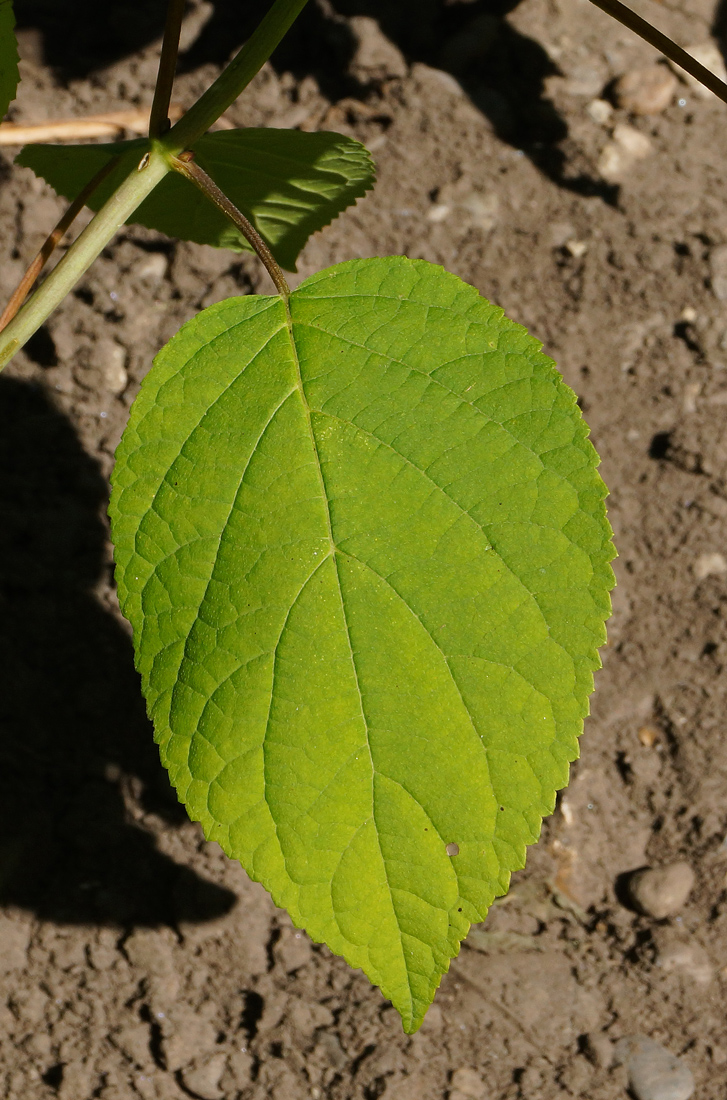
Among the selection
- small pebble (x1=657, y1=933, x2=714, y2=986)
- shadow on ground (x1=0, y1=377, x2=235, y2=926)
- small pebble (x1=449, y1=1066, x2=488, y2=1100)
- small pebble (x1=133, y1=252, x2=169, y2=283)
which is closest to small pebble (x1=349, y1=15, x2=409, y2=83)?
small pebble (x1=133, y1=252, x2=169, y2=283)

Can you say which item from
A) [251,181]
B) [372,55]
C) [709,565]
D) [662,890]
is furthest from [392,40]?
[662,890]

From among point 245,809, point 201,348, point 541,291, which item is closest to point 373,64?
point 541,291

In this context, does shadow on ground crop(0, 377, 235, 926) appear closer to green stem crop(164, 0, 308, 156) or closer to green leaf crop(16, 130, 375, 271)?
green leaf crop(16, 130, 375, 271)

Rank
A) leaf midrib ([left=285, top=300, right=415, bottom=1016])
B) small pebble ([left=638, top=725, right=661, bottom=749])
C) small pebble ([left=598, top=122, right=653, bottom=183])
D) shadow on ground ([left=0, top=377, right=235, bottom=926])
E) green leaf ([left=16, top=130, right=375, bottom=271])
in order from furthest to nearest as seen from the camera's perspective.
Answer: small pebble ([left=598, top=122, right=653, bottom=183])
small pebble ([left=638, top=725, right=661, bottom=749])
shadow on ground ([left=0, top=377, right=235, bottom=926])
green leaf ([left=16, top=130, right=375, bottom=271])
leaf midrib ([left=285, top=300, right=415, bottom=1016])

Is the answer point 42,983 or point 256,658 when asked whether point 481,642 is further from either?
point 42,983

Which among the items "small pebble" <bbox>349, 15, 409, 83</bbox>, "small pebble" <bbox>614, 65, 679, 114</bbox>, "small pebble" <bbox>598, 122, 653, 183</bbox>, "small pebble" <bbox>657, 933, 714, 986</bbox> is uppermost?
"small pebble" <bbox>614, 65, 679, 114</bbox>

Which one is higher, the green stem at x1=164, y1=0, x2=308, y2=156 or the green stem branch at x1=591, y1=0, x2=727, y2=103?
the green stem branch at x1=591, y1=0, x2=727, y2=103

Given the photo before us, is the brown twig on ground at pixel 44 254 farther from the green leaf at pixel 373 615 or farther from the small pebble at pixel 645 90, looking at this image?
the small pebble at pixel 645 90

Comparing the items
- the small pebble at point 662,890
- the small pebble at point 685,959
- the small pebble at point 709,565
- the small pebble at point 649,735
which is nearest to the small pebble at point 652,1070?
the small pebble at point 685,959
